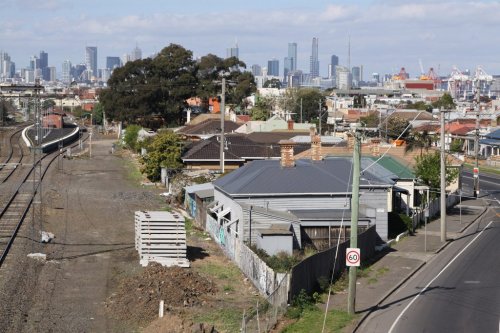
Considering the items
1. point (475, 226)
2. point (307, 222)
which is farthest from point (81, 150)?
point (307, 222)

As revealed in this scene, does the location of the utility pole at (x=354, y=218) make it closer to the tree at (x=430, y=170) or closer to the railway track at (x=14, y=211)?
the railway track at (x=14, y=211)

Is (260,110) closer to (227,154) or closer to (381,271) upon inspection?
(227,154)

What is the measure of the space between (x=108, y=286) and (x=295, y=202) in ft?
34.4

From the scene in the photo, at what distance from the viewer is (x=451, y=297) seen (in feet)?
90.1

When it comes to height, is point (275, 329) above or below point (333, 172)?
below

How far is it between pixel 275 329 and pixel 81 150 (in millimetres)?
83245

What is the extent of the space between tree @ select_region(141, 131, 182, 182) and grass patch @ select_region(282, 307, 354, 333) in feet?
125

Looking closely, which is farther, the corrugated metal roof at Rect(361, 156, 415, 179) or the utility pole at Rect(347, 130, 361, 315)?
the corrugated metal roof at Rect(361, 156, 415, 179)

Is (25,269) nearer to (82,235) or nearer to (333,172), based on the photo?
(82,235)

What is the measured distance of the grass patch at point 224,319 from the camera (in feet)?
76.9

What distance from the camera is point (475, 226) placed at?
4709 cm

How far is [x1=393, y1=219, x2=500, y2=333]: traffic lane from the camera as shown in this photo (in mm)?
23547

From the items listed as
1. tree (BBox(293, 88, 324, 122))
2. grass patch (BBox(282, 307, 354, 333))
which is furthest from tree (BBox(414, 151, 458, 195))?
tree (BBox(293, 88, 324, 122))

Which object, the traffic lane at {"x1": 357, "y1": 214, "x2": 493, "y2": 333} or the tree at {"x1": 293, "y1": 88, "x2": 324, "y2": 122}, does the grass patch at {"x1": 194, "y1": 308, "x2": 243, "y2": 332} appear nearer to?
the traffic lane at {"x1": 357, "y1": 214, "x2": 493, "y2": 333}
